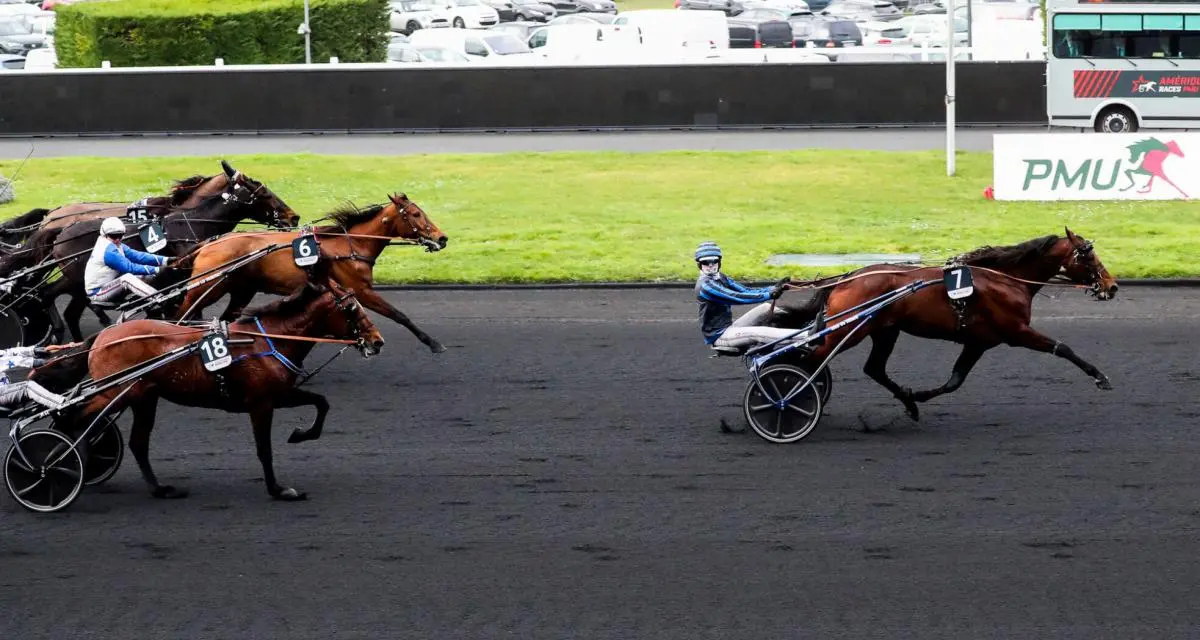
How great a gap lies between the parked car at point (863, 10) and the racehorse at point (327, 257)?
38.7 metres

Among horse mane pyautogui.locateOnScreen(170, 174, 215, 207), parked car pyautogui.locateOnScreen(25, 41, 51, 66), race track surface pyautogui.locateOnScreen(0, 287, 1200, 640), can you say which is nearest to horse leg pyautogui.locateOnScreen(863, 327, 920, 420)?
race track surface pyautogui.locateOnScreen(0, 287, 1200, 640)

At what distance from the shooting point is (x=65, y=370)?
9133 millimetres

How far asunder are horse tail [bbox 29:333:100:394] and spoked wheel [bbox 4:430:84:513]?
1.29ft

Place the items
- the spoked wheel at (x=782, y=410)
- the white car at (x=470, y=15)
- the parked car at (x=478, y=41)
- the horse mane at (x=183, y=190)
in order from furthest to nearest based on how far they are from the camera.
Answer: the white car at (x=470, y=15), the parked car at (x=478, y=41), the horse mane at (x=183, y=190), the spoked wheel at (x=782, y=410)

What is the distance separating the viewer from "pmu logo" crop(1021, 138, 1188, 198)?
66.1 feet

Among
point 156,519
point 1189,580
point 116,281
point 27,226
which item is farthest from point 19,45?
point 1189,580

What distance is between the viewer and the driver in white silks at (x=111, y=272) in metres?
11.6

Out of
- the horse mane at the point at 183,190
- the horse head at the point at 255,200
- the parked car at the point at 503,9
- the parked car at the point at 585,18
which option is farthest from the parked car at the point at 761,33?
the horse mane at the point at 183,190

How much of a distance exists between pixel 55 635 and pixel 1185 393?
8.02 m

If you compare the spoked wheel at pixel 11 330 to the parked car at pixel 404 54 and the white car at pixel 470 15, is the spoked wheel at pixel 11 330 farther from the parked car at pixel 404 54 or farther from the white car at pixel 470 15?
the white car at pixel 470 15

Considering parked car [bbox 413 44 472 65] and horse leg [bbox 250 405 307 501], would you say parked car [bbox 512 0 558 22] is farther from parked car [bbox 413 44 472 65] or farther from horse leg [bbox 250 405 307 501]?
horse leg [bbox 250 405 307 501]

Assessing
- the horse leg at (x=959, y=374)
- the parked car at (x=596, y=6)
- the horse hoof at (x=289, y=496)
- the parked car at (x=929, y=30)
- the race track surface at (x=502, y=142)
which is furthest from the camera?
the parked car at (x=596, y=6)

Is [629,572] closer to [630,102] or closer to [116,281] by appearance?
[116,281]

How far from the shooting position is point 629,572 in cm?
794
